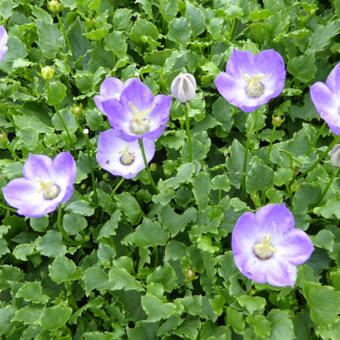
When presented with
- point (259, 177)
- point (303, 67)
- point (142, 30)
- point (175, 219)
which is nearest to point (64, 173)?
point (175, 219)

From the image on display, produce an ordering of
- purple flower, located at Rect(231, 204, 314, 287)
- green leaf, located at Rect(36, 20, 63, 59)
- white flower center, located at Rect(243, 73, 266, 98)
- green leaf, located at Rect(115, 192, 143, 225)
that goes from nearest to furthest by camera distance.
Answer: purple flower, located at Rect(231, 204, 314, 287)
white flower center, located at Rect(243, 73, 266, 98)
green leaf, located at Rect(115, 192, 143, 225)
green leaf, located at Rect(36, 20, 63, 59)

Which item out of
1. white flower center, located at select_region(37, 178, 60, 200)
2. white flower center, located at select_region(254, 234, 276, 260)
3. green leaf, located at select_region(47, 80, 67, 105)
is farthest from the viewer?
green leaf, located at select_region(47, 80, 67, 105)

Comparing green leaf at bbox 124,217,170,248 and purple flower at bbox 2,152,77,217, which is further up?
purple flower at bbox 2,152,77,217

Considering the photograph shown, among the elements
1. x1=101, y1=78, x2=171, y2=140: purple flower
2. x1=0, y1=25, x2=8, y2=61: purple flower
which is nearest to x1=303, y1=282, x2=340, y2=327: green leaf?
x1=101, y1=78, x2=171, y2=140: purple flower

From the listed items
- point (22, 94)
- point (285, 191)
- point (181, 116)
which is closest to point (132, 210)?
point (181, 116)

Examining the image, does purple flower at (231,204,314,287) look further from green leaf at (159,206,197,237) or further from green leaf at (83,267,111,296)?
green leaf at (83,267,111,296)

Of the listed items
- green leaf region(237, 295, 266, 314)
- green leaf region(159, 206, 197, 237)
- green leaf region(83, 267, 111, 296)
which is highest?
green leaf region(159, 206, 197, 237)

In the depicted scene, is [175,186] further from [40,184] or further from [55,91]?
[55,91]

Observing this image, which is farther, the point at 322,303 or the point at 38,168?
the point at 38,168
